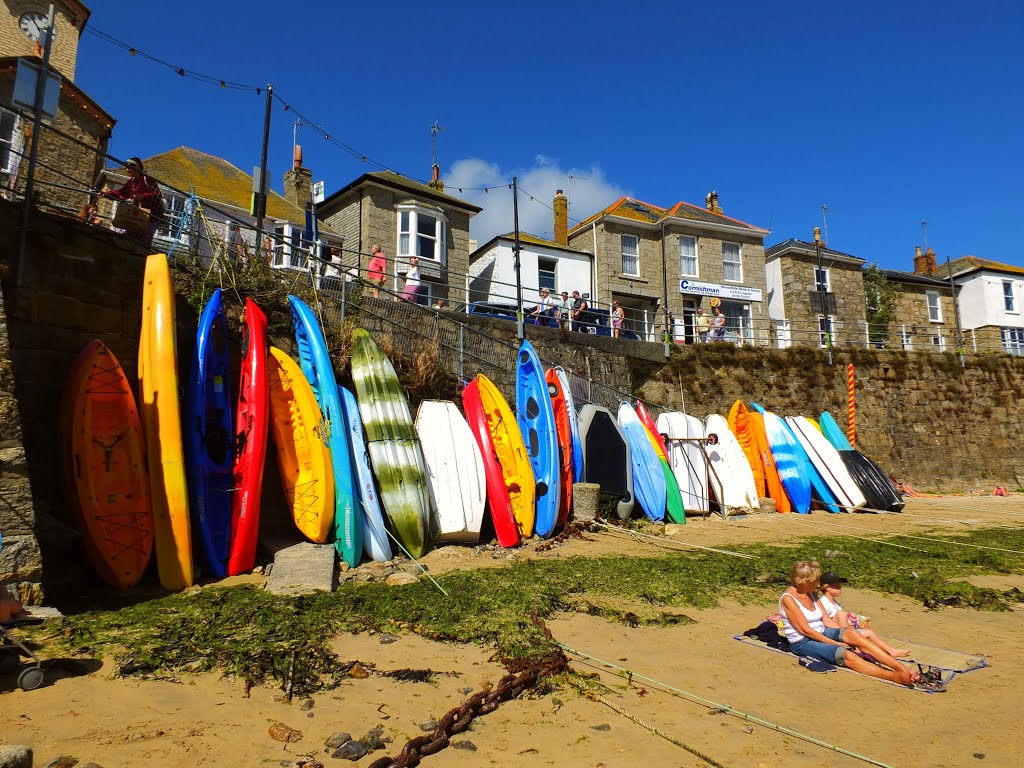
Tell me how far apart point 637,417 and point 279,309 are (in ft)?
17.7

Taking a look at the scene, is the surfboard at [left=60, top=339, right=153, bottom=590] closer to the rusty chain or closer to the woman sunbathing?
the rusty chain

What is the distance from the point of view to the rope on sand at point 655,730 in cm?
246

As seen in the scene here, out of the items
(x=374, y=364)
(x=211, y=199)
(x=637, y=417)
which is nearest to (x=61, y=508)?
(x=374, y=364)

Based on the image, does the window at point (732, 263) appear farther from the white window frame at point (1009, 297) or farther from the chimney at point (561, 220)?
the white window frame at point (1009, 297)

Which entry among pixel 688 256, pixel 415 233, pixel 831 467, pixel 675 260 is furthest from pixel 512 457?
pixel 688 256

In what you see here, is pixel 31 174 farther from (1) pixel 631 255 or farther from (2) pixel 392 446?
(1) pixel 631 255

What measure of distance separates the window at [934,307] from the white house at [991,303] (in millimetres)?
1691

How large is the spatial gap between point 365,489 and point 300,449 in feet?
2.39

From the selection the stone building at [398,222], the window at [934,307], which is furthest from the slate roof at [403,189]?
the window at [934,307]

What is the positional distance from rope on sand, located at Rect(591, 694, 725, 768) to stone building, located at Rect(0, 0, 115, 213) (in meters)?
11.0

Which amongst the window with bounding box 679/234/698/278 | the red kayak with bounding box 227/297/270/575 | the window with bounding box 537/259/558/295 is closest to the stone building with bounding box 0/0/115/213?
the red kayak with bounding box 227/297/270/575

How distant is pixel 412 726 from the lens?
2.70 m

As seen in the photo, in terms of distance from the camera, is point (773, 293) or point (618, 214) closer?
point (618, 214)

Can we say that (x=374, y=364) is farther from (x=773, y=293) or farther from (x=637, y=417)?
(x=773, y=293)
